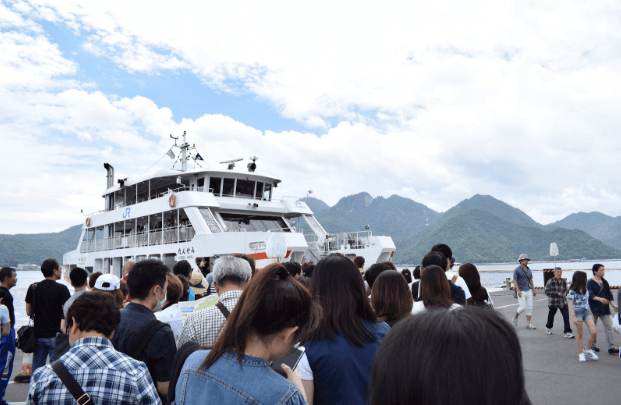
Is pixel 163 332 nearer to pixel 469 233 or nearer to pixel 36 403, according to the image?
pixel 36 403

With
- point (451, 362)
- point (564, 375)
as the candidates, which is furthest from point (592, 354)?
point (451, 362)

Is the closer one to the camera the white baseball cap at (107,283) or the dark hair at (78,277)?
the white baseball cap at (107,283)

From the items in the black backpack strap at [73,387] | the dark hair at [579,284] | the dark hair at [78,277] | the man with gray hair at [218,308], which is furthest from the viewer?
the dark hair at [579,284]

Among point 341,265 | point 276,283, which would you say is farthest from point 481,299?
point 276,283

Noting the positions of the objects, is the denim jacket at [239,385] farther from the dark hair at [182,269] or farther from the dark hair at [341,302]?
the dark hair at [182,269]

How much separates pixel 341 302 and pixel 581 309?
6.99 meters

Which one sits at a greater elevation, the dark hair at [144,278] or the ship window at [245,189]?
the ship window at [245,189]

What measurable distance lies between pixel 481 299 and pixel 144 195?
74.4 ft

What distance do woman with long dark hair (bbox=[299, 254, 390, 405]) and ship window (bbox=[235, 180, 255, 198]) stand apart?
18.7 metres

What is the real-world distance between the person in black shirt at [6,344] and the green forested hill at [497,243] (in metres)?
102

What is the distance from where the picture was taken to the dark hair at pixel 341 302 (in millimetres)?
2494

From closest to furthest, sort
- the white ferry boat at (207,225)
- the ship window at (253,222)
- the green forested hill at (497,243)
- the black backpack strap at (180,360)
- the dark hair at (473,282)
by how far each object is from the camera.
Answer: the black backpack strap at (180,360), the dark hair at (473,282), the white ferry boat at (207,225), the ship window at (253,222), the green forested hill at (497,243)

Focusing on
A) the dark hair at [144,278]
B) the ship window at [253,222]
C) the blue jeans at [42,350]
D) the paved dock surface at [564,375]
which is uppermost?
the ship window at [253,222]

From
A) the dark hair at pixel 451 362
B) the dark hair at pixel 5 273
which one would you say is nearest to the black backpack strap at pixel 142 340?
the dark hair at pixel 451 362
